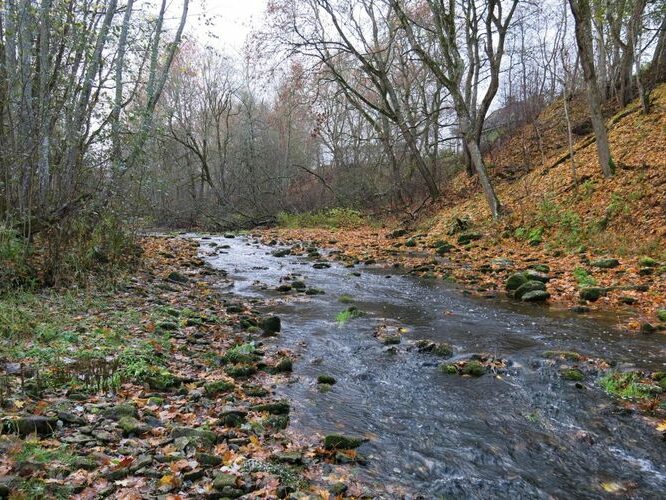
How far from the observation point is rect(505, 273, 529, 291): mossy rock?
916 cm

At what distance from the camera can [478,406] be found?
15.8 feet

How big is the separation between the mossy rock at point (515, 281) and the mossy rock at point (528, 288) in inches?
10.9

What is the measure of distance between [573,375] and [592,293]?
335cm

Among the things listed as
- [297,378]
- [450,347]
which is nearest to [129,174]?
[297,378]

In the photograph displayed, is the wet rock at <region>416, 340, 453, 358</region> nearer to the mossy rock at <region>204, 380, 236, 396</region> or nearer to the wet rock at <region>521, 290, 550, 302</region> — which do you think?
the mossy rock at <region>204, 380, 236, 396</region>

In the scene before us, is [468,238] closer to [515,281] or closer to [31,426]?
[515,281]

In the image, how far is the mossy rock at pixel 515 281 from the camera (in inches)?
360

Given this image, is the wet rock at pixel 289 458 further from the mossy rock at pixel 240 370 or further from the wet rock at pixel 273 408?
the mossy rock at pixel 240 370

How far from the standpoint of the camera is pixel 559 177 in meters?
15.5

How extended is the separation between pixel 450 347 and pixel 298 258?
8653 millimetres

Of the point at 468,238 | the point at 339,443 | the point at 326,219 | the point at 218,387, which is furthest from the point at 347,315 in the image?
the point at 326,219

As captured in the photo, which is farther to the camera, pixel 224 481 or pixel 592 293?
pixel 592 293

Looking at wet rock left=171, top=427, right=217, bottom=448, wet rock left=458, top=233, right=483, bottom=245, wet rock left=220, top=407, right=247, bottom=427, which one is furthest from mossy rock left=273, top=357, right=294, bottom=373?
wet rock left=458, top=233, right=483, bottom=245

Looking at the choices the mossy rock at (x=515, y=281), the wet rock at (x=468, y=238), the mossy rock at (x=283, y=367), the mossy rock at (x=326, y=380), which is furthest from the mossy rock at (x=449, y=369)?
the wet rock at (x=468, y=238)
